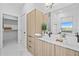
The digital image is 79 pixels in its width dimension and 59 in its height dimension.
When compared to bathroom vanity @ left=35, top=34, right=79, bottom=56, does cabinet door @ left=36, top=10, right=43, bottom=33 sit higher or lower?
higher

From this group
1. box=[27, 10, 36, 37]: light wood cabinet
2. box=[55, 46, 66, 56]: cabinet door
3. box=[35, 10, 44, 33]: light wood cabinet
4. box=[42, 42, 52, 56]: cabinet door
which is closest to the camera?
box=[55, 46, 66, 56]: cabinet door

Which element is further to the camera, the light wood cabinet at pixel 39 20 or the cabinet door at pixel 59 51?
the light wood cabinet at pixel 39 20

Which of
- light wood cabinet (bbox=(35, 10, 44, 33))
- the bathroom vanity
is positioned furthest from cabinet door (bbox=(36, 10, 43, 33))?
the bathroom vanity

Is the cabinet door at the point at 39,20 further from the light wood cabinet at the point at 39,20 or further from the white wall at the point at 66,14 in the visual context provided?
the white wall at the point at 66,14

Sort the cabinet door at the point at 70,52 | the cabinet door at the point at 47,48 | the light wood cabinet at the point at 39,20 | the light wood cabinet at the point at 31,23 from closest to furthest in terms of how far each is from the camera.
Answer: the cabinet door at the point at 70,52
the cabinet door at the point at 47,48
the light wood cabinet at the point at 39,20
the light wood cabinet at the point at 31,23

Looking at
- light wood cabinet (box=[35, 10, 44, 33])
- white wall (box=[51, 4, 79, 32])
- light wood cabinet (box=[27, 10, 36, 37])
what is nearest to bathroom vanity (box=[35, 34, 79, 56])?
white wall (box=[51, 4, 79, 32])

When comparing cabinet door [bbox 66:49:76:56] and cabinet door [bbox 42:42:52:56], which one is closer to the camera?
cabinet door [bbox 66:49:76:56]

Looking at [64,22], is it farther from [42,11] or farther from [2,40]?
[2,40]

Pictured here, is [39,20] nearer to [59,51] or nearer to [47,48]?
[47,48]

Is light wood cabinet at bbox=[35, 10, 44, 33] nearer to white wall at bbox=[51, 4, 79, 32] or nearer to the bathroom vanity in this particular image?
white wall at bbox=[51, 4, 79, 32]

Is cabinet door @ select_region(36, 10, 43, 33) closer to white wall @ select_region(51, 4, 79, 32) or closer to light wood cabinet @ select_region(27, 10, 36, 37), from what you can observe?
light wood cabinet @ select_region(27, 10, 36, 37)

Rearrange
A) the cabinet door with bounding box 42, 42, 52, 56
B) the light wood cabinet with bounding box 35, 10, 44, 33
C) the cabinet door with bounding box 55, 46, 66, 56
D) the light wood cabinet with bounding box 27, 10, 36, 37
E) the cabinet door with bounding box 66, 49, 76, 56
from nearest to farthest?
the cabinet door with bounding box 66, 49, 76, 56
the cabinet door with bounding box 55, 46, 66, 56
the cabinet door with bounding box 42, 42, 52, 56
the light wood cabinet with bounding box 35, 10, 44, 33
the light wood cabinet with bounding box 27, 10, 36, 37

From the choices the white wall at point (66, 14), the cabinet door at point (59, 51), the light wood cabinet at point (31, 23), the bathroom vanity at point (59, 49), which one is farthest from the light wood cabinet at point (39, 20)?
the cabinet door at point (59, 51)

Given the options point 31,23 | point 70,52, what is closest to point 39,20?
point 31,23
